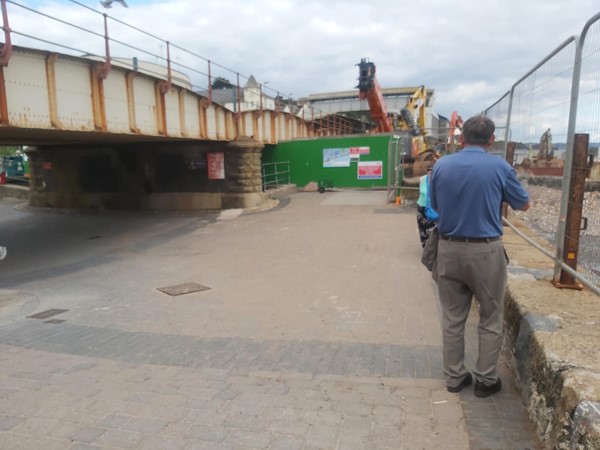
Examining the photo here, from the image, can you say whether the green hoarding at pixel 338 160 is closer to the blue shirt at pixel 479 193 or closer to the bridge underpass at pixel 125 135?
the bridge underpass at pixel 125 135

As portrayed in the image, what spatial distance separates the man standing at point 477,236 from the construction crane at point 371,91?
65.2ft

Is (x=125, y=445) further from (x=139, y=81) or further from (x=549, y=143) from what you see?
(x=139, y=81)

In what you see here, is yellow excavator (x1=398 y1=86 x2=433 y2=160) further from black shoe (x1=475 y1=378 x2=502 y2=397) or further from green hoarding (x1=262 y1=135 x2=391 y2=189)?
black shoe (x1=475 y1=378 x2=502 y2=397)

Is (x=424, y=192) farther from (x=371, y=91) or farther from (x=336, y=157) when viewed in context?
(x=371, y=91)

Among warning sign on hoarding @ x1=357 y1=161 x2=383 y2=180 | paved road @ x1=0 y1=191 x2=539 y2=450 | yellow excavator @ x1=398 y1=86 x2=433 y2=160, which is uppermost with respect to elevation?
yellow excavator @ x1=398 y1=86 x2=433 y2=160

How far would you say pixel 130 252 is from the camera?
11.2m

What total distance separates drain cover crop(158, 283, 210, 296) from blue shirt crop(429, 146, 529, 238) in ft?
16.4

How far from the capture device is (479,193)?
10.2ft

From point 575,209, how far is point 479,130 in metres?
1.32

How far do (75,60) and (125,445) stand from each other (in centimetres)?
909

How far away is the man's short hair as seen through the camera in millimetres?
3199

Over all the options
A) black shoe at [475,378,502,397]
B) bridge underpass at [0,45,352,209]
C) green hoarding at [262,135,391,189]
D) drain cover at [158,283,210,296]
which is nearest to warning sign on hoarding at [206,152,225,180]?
bridge underpass at [0,45,352,209]

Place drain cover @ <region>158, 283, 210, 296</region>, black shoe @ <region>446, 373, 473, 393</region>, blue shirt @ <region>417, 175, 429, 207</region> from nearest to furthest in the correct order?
black shoe @ <region>446, 373, 473, 393</region>
drain cover @ <region>158, 283, 210, 296</region>
blue shirt @ <region>417, 175, 429, 207</region>

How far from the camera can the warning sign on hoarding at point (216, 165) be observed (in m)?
17.5
